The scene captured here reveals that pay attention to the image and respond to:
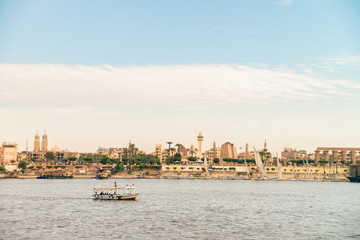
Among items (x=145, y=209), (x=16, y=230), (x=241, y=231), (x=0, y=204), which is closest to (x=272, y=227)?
(x=241, y=231)

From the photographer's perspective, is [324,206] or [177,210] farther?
[324,206]

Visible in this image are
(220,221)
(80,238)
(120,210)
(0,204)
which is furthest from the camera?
(0,204)

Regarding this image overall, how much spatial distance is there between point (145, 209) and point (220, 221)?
20.6 m

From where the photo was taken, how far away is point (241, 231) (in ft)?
207

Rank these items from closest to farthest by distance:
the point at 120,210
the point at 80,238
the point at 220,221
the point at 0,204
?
the point at 80,238 < the point at 220,221 < the point at 120,210 < the point at 0,204

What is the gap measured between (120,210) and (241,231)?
30060mm

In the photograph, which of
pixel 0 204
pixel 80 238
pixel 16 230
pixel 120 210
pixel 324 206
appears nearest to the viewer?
pixel 80 238

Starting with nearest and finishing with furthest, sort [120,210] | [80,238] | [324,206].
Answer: [80,238], [120,210], [324,206]

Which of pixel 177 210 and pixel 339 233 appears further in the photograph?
pixel 177 210

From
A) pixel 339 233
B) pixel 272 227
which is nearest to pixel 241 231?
pixel 272 227

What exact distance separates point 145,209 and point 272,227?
29039 mm

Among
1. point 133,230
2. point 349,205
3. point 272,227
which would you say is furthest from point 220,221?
point 349,205

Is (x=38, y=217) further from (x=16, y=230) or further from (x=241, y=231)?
(x=241, y=231)

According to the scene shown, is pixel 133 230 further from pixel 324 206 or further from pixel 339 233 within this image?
pixel 324 206
